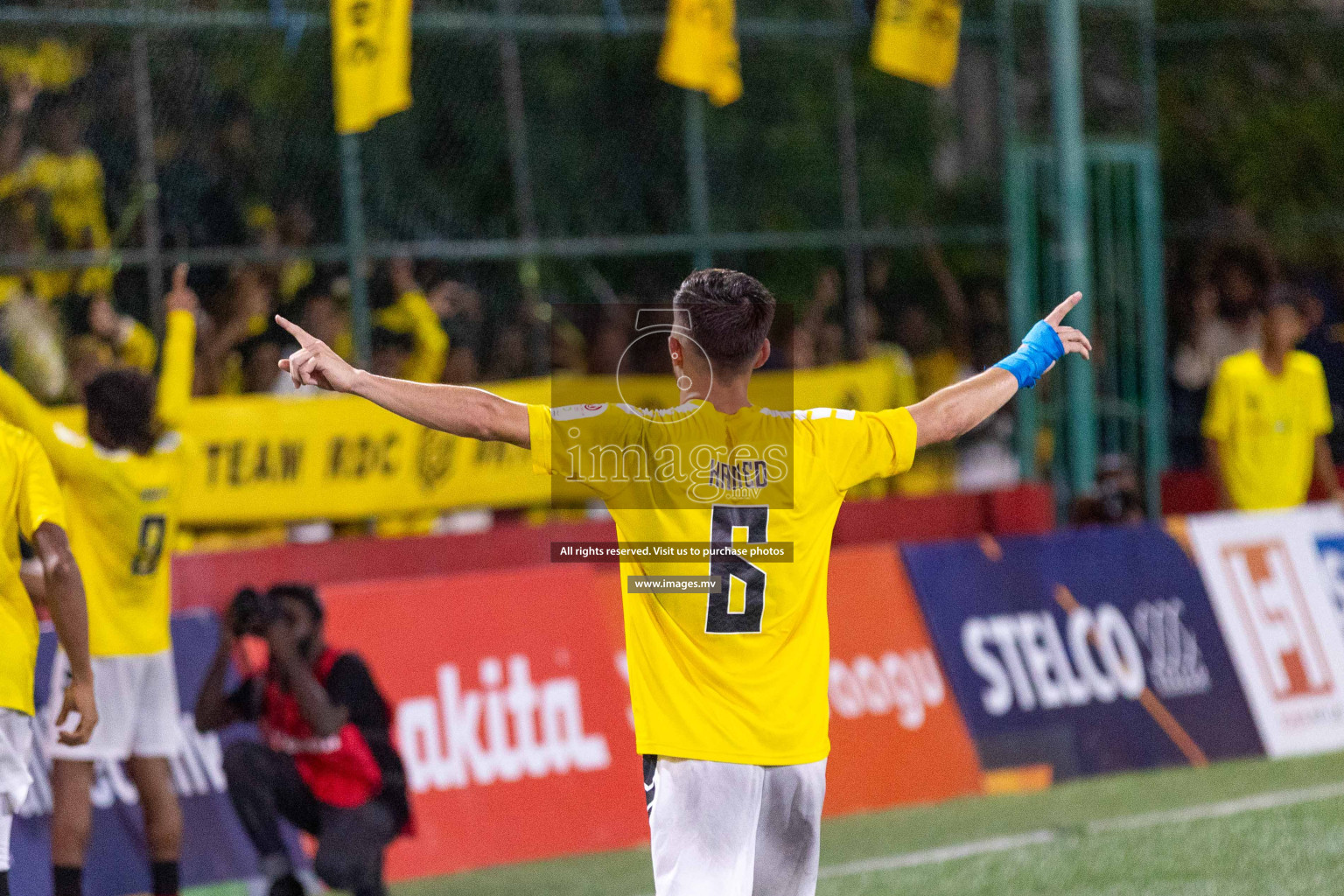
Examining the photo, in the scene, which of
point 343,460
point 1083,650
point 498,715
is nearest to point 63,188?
point 343,460

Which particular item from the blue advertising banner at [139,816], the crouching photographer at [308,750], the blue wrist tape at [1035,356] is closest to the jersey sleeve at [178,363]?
the blue advertising banner at [139,816]

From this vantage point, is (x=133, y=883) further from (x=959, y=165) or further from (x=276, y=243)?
(x=959, y=165)

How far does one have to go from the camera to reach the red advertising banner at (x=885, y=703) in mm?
8992

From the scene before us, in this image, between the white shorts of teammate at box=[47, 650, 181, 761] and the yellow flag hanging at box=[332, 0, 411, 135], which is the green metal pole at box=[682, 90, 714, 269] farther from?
the white shorts of teammate at box=[47, 650, 181, 761]

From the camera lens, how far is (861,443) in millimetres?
4539

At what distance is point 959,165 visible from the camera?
21.4 metres

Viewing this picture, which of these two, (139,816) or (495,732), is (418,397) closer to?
(139,816)

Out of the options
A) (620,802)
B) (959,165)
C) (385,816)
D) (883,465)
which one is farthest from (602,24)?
(959,165)

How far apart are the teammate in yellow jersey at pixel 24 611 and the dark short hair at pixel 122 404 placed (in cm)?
147

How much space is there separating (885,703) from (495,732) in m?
2.07

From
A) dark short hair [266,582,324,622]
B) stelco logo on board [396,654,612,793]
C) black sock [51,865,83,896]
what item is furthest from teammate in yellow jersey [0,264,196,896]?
stelco logo on board [396,654,612,793]

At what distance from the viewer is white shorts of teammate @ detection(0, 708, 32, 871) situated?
543 centimetres

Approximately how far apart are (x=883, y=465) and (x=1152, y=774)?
5666mm

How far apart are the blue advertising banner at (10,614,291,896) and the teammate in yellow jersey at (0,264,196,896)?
0.24 meters
